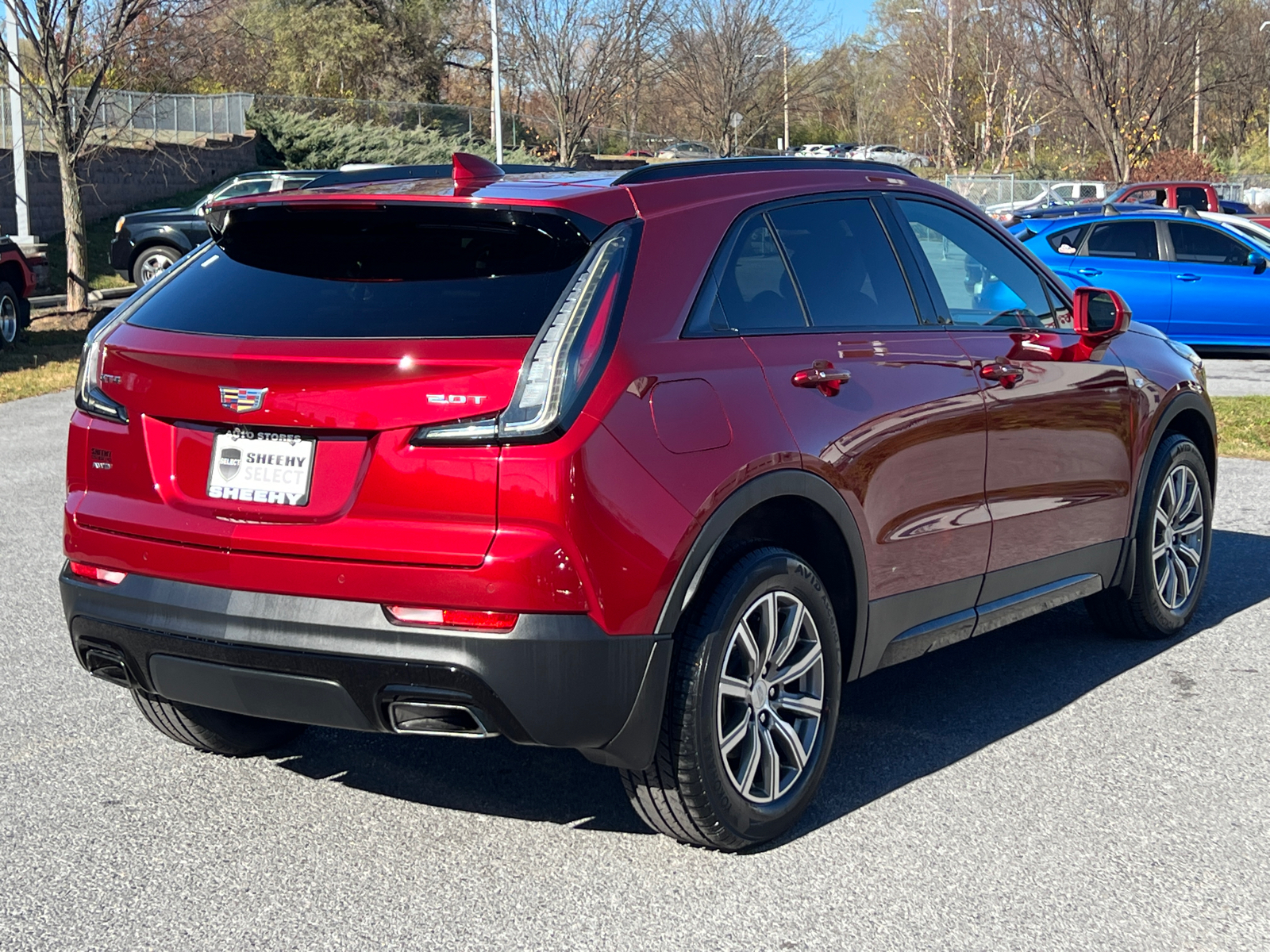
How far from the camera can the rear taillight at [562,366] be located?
136 inches

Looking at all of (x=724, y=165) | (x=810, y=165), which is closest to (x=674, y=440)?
(x=724, y=165)

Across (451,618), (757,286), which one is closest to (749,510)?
(757,286)

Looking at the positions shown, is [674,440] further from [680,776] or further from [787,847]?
[787,847]

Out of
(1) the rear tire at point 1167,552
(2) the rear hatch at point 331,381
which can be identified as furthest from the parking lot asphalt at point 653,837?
(2) the rear hatch at point 331,381

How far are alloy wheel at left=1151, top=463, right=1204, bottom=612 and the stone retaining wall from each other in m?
22.1

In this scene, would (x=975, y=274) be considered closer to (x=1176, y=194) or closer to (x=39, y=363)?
(x=39, y=363)

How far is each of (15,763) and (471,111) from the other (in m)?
49.0

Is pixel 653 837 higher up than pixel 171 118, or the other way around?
pixel 171 118

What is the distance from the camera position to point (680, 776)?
3.79 m

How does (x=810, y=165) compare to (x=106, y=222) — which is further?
(x=106, y=222)

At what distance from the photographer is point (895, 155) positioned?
72312 millimetres

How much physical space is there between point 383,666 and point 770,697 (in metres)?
1.14

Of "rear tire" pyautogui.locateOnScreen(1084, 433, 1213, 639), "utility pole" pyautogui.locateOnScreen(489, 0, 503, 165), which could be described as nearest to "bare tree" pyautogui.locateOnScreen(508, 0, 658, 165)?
"utility pole" pyautogui.locateOnScreen(489, 0, 503, 165)

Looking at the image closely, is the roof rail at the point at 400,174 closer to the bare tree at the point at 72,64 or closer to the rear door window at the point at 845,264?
the rear door window at the point at 845,264
